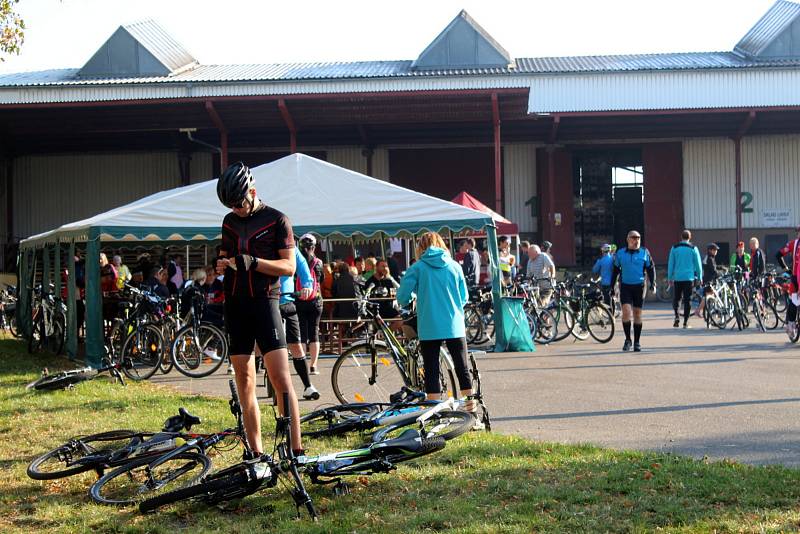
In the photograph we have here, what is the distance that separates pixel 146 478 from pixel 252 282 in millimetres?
1621

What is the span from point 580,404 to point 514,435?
2.16 metres

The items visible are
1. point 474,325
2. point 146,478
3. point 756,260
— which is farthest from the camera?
point 756,260

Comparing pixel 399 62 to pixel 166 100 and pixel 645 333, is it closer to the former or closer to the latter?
pixel 166 100

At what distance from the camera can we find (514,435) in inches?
303

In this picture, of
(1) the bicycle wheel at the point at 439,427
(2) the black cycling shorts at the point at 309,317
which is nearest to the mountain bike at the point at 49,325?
(2) the black cycling shorts at the point at 309,317

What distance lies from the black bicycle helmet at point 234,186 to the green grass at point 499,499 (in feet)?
5.78

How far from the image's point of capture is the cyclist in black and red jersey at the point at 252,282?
5773 mm

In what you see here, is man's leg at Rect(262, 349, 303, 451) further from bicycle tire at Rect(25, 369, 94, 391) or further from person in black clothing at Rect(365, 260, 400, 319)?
person in black clothing at Rect(365, 260, 400, 319)

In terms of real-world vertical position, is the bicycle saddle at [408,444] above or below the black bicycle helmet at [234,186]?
below

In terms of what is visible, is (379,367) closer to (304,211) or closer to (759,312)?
(304,211)

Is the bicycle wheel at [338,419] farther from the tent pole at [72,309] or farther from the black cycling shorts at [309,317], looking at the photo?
the tent pole at [72,309]

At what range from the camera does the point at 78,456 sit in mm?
6777

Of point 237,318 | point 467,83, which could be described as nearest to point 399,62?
point 467,83

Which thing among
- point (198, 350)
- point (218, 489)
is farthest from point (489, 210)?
point (218, 489)
